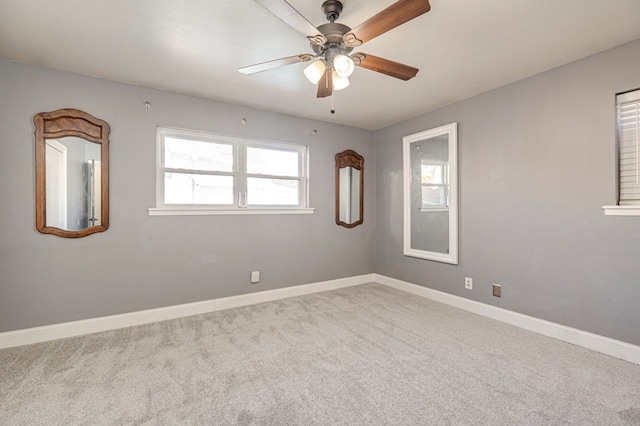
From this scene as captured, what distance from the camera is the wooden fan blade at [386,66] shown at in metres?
1.91

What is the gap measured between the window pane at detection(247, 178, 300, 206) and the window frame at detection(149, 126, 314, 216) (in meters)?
0.04

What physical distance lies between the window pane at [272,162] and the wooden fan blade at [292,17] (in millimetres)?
2175

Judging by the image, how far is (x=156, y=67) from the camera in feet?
8.62

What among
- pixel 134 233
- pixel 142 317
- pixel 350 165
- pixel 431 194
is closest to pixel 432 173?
pixel 431 194

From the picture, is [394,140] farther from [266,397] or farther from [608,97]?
[266,397]

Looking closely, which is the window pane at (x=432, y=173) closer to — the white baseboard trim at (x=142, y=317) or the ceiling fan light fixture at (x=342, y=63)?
the white baseboard trim at (x=142, y=317)

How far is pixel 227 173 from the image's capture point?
3557 millimetres

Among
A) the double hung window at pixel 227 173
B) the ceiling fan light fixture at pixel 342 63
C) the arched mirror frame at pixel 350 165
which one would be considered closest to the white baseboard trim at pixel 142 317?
the arched mirror frame at pixel 350 165

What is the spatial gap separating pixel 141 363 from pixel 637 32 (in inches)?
173

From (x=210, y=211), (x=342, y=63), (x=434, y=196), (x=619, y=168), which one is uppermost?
(x=342, y=63)

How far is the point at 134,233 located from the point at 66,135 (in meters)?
1.07

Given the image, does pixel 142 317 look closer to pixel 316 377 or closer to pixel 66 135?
pixel 66 135

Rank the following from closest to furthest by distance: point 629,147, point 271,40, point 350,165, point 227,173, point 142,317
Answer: point 271,40, point 629,147, point 142,317, point 227,173, point 350,165

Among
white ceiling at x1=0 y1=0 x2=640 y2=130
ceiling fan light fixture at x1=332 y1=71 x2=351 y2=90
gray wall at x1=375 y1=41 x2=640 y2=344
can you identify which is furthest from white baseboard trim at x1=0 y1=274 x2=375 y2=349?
ceiling fan light fixture at x1=332 y1=71 x2=351 y2=90
